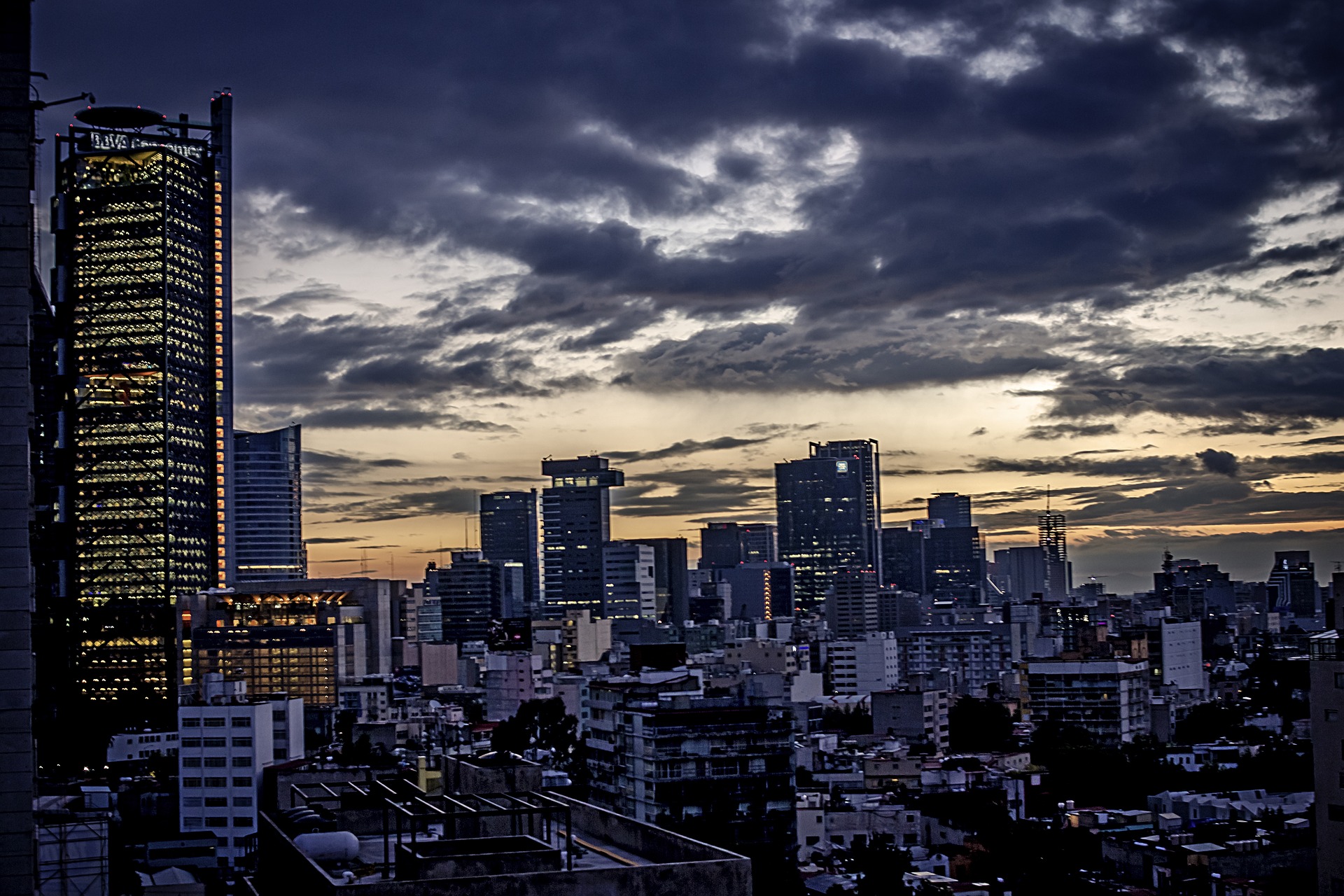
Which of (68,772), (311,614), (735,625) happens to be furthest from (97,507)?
(735,625)

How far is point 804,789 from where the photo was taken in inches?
2494

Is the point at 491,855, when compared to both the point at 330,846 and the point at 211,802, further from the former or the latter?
the point at 211,802

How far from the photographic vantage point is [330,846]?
1328 centimetres

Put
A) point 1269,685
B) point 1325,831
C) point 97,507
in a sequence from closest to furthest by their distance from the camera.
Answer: point 1325,831 < point 1269,685 < point 97,507

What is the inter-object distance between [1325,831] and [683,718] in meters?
20.3

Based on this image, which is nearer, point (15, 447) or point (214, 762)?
point (15, 447)

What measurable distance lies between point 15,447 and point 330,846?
632 centimetres

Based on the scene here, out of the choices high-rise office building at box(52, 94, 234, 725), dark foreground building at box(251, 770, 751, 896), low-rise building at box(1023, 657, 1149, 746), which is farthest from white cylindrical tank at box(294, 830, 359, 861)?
high-rise office building at box(52, 94, 234, 725)

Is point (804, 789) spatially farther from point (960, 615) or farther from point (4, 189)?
point (960, 615)

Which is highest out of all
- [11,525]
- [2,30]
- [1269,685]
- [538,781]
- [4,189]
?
[2,30]

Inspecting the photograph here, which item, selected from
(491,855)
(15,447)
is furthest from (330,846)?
(15,447)

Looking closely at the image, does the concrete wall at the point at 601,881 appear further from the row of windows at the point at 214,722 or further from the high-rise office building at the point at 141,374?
the high-rise office building at the point at 141,374

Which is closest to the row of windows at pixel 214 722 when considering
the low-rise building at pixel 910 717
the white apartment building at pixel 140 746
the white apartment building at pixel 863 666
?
the white apartment building at pixel 140 746

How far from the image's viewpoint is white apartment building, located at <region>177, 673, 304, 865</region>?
52938 mm
